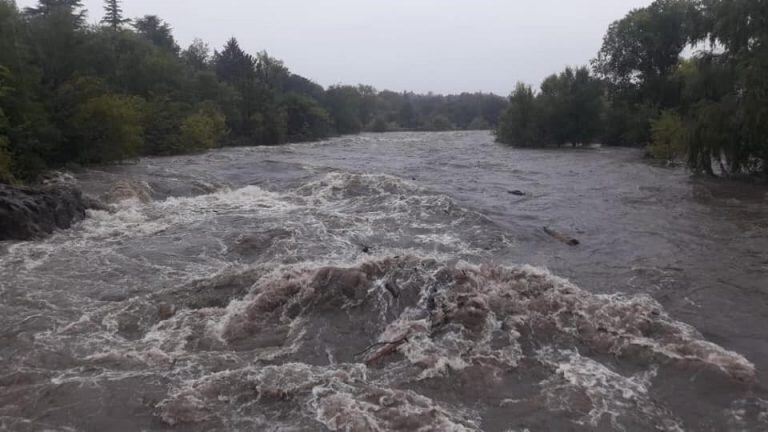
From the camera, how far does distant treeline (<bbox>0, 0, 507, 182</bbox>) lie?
Answer: 19531 mm

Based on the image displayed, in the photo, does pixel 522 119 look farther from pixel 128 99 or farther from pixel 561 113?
pixel 128 99

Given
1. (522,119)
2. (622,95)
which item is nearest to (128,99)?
(522,119)

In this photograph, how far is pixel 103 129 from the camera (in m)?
22.5

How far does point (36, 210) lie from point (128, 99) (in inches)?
689

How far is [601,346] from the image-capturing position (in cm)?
668

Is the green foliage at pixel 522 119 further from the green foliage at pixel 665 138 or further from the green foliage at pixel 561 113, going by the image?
the green foliage at pixel 665 138

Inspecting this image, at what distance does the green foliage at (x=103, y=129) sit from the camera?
71.9ft

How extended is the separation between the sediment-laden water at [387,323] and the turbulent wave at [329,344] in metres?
→ 0.03

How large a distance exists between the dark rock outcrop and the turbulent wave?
2.11 feet

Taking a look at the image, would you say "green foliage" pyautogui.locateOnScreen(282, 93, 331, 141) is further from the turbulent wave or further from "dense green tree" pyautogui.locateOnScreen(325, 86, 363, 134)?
the turbulent wave

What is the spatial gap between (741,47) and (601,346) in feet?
52.3

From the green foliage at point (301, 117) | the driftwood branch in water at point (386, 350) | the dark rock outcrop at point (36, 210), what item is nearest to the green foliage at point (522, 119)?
the green foliage at point (301, 117)

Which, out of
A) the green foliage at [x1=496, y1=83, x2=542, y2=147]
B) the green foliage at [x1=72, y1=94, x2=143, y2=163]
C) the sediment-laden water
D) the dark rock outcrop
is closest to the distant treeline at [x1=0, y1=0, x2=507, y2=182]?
the green foliage at [x1=72, y1=94, x2=143, y2=163]

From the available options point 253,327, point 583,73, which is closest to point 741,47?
point 253,327
